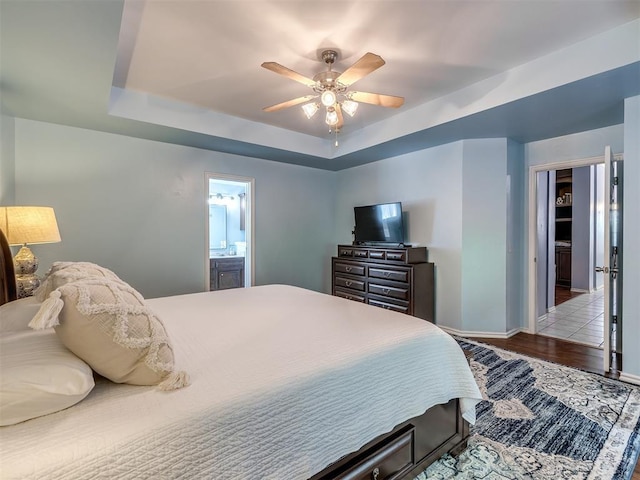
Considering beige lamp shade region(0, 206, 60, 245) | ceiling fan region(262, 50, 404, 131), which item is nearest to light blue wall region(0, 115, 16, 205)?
beige lamp shade region(0, 206, 60, 245)

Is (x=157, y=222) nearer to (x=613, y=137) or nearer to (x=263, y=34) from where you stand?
(x=263, y=34)

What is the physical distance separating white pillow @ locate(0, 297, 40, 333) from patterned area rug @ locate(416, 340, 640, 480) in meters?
2.00

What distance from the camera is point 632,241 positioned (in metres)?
2.59

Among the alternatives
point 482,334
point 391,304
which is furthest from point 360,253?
point 482,334

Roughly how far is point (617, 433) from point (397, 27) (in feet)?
9.83

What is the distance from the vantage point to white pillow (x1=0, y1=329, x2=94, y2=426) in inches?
31.3

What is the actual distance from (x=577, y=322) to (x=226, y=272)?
5.33m

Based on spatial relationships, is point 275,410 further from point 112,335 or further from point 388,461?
point 388,461

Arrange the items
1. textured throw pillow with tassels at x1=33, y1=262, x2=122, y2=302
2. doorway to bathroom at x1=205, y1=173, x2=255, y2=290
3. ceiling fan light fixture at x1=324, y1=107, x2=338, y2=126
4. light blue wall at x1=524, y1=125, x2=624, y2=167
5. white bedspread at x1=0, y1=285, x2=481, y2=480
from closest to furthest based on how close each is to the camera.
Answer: white bedspread at x1=0, y1=285, x2=481, y2=480 < textured throw pillow with tassels at x1=33, y1=262, x2=122, y2=302 < ceiling fan light fixture at x1=324, y1=107, x2=338, y2=126 < light blue wall at x1=524, y1=125, x2=624, y2=167 < doorway to bathroom at x1=205, y1=173, x2=255, y2=290

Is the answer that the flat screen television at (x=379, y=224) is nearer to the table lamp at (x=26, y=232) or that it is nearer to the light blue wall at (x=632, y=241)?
the light blue wall at (x=632, y=241)

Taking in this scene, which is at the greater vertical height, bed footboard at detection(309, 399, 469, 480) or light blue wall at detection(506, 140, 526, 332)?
light blue wall at detection(506, 140, 526, 332)

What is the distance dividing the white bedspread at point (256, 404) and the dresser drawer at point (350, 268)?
2583 millimetres

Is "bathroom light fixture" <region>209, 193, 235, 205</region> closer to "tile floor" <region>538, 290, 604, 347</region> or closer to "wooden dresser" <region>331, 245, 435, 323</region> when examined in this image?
"wooden dresser" <region>331, 245, 435, 323</region>

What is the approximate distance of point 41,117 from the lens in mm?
3033
